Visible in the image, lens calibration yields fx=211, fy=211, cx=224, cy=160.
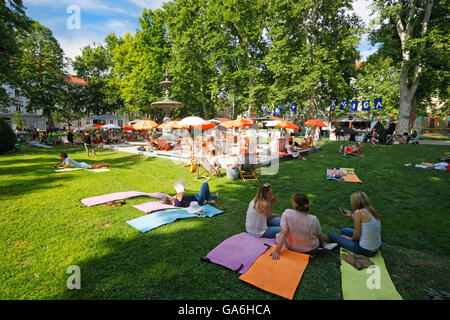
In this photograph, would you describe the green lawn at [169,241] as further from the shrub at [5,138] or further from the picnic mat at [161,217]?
Result: the shrub at [5,138]

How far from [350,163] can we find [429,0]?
63.5 ft

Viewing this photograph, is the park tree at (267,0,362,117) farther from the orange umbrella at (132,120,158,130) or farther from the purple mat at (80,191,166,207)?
the purple mat at (80,191,166,207)

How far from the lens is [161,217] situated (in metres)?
5.06

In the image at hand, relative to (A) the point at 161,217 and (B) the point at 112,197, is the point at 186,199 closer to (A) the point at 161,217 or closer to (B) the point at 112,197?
(A) the point at 161,217

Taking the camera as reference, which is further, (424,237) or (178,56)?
(178,56)

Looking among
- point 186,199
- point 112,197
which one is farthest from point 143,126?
point 186,199

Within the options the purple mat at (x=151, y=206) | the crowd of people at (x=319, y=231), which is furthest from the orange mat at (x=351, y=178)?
the purple mat at (x=151, y=206)

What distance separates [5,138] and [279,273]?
20.9 meters

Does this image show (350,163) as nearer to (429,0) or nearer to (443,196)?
(443,196)

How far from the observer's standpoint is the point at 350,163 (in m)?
11.6

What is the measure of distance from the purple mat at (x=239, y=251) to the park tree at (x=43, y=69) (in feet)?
134

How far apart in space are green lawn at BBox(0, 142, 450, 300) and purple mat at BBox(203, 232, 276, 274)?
0.14 meters
